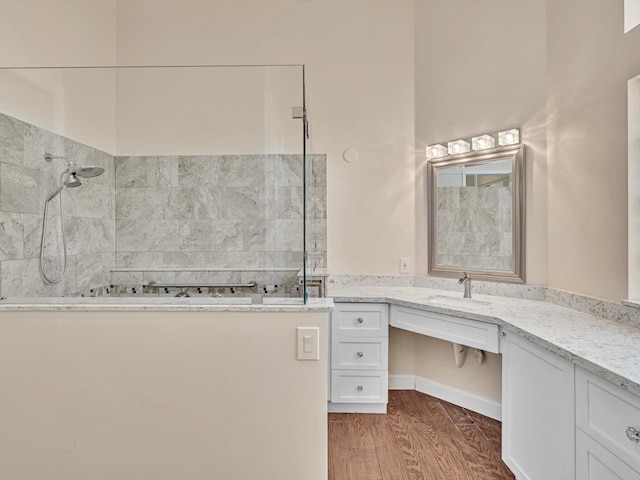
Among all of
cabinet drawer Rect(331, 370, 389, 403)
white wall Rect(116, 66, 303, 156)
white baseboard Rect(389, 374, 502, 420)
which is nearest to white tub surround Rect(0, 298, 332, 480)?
cabinet drawer Rect(331, 370, 389, 403)

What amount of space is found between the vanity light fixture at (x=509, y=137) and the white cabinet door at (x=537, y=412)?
1340mm

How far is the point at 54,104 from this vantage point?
6.65 feet

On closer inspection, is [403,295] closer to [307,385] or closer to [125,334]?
[307,385]

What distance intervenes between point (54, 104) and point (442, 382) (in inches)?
128

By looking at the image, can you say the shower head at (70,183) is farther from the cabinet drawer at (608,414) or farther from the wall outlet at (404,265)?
the cabinet drawer at (608,414)

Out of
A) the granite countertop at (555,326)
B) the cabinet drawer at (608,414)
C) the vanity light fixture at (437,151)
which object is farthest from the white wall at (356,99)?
the cabinet drawer at (608,414)

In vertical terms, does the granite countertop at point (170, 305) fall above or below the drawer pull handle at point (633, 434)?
above

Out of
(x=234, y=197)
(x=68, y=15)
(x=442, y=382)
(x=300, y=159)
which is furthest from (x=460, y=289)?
(x=68, y=15)

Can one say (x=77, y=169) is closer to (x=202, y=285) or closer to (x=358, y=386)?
(x=202, y=285)

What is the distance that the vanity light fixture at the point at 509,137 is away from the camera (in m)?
2.31

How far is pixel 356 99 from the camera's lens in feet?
9.38

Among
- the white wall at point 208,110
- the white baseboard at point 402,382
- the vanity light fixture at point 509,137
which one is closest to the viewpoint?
the white wall at point 208,110

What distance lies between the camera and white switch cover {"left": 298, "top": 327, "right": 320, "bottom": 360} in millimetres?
1461

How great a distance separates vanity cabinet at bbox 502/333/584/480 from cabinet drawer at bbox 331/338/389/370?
0.81 m
